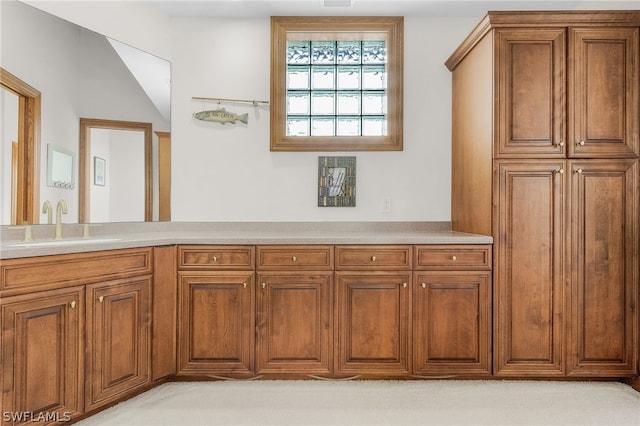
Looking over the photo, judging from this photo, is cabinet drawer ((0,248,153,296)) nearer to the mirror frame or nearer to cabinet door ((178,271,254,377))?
cabinet door ((178,271,254,377))

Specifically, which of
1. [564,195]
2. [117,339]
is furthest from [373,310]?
[117,339]

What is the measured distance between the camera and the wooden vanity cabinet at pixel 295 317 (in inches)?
94.8

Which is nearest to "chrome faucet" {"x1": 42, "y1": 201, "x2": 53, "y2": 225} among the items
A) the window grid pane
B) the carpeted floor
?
the carpeted floor

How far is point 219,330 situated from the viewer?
241 centimetres

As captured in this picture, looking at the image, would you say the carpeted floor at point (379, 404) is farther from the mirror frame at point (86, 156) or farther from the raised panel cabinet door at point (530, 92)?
the raised panel cabinet door at point (530, 92)

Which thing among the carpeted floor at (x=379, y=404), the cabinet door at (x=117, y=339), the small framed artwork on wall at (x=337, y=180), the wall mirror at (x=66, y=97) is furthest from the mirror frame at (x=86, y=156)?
the small framed artwork on wall at (x=337, y=180)

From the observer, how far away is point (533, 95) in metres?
2.37

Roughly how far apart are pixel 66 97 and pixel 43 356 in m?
1.60

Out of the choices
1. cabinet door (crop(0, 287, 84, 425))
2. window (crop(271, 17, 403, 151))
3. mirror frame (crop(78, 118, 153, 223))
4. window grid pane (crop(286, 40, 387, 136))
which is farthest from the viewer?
window grid pane (crop(286, 40, 387, 136))

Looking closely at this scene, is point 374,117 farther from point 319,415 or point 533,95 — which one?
point 319,415

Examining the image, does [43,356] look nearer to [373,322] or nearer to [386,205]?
[373,322]

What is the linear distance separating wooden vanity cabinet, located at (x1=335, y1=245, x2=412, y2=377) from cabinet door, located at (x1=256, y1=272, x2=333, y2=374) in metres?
0.08

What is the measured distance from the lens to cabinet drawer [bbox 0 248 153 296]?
5.62 feet

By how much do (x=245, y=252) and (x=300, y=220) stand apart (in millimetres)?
725
